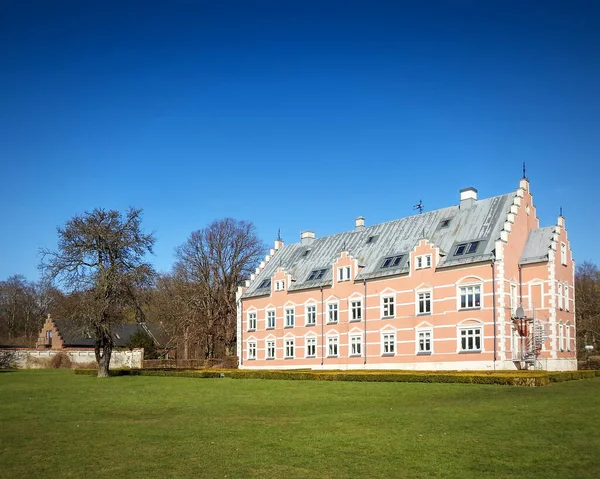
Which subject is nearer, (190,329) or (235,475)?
(235,475)

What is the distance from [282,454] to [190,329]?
58028 mm

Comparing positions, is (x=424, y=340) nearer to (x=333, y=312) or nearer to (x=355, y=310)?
(x=355, y=310)

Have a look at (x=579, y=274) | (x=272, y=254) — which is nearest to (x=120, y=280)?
(x=272, y=254)

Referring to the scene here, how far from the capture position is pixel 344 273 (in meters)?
53.4

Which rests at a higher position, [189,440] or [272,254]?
[272,254]

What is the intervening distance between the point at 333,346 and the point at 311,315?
3.89m

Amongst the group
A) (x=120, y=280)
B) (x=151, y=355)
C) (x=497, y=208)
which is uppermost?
(x=497, y=208)

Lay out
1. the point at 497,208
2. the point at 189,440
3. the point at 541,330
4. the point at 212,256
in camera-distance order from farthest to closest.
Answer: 1. the point at 212,256
2. the point at 497,208
3. the point at 541,330
4. the point at 189,440

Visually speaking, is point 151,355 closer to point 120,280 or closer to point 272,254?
point 272,254

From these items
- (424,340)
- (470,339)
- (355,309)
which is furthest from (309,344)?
(470,339)

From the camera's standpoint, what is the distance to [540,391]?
1064 inches

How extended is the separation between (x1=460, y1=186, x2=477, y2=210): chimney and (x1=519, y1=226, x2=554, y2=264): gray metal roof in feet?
16.6

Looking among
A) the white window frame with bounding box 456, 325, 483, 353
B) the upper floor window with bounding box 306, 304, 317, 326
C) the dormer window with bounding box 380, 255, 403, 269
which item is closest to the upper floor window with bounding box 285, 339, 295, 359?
the upper floor window with bounding box 306, 304, 317, 326

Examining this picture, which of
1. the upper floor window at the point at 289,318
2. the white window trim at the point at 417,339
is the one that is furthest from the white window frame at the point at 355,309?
the upper floor window at the point at 289,318
